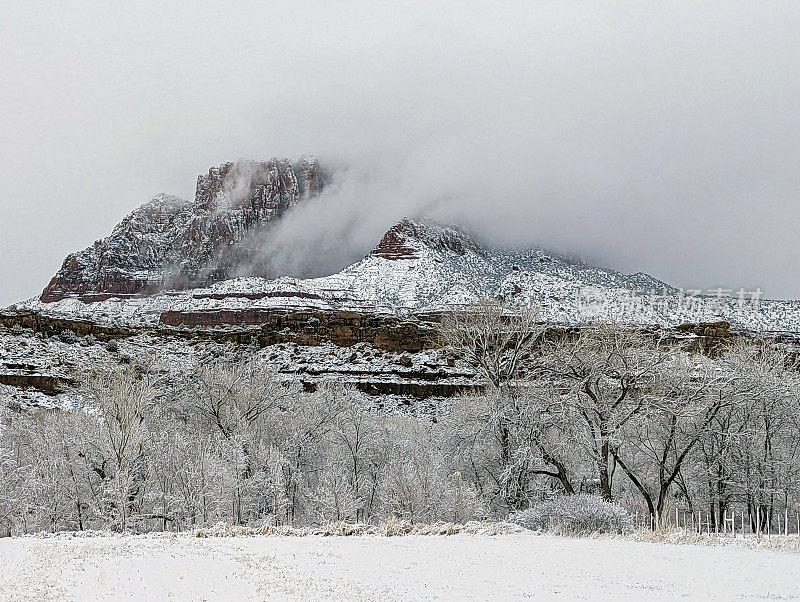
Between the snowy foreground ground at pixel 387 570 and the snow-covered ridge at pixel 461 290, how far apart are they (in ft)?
265

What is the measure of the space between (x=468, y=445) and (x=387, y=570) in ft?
49.2

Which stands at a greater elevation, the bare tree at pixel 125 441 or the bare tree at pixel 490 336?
the bare tree at pixel 490 336

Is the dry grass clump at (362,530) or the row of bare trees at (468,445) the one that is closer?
the dry grass clump at (362,530)

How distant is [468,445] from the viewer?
24.9 metres

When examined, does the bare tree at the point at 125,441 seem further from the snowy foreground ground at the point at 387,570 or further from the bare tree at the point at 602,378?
the bare tree at the point at 602,378

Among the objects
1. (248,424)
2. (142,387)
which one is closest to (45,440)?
(142,387)

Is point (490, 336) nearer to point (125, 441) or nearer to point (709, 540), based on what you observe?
Result: point (709, 540)

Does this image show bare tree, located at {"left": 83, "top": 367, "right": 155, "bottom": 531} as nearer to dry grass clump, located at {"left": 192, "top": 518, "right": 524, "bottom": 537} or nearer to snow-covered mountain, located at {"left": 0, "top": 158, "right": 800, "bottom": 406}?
snow-covered mountain, located at {"left": 0, "top": 158, "right": 800, "bottom": 406}

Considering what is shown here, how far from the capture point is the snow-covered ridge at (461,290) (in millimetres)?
104875

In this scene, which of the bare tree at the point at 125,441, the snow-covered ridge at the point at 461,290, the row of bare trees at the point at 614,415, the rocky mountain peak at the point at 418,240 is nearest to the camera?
the row of bare trees at the point at 614,415

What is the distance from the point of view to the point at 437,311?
10900 centimetres

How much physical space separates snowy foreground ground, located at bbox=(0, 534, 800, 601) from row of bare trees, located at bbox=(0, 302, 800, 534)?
934 cm

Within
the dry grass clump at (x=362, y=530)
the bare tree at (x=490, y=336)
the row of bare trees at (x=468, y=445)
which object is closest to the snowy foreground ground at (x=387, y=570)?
the dry grass clump at (x=362, y=530)

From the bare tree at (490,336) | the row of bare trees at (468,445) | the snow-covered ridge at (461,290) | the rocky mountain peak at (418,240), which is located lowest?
the row of bare trees at (468,445)
